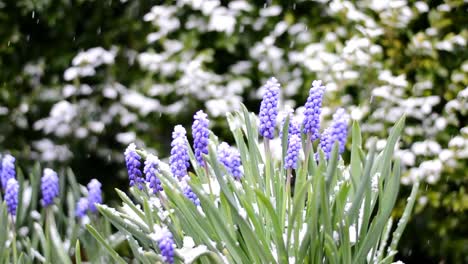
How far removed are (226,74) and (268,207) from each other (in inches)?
118

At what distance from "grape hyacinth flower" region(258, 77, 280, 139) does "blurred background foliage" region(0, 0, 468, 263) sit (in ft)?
7.31

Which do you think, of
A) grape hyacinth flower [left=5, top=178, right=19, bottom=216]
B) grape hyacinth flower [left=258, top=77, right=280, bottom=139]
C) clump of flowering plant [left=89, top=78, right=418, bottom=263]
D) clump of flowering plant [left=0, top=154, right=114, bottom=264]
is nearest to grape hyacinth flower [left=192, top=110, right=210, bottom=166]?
clump of flowering plant [left=89, top=78, right=418, bottom=263]

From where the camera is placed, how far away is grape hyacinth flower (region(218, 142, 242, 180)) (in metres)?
1.76

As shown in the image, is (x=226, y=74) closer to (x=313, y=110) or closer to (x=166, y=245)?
(x=313, y=110)

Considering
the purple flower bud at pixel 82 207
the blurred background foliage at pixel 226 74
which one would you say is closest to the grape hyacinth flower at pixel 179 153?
the purple flower bud at pixel 82 207

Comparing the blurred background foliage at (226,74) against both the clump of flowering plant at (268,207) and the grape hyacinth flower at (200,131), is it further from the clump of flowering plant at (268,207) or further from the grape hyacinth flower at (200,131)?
the grape hyacinth flower at (200,131)

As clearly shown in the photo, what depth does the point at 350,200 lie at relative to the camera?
179 cm

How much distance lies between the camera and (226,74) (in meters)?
4.52

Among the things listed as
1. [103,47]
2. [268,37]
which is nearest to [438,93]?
[268,37]

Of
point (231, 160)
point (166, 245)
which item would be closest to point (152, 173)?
point (231, 160)

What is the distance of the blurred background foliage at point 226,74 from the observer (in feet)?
13.5

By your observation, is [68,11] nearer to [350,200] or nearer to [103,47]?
[103,47]

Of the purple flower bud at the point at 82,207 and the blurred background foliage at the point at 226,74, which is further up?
the blurred background foliage at the point at 226,74

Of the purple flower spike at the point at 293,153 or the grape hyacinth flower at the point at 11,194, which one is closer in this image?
the purple flower spike at the point at 293,153
